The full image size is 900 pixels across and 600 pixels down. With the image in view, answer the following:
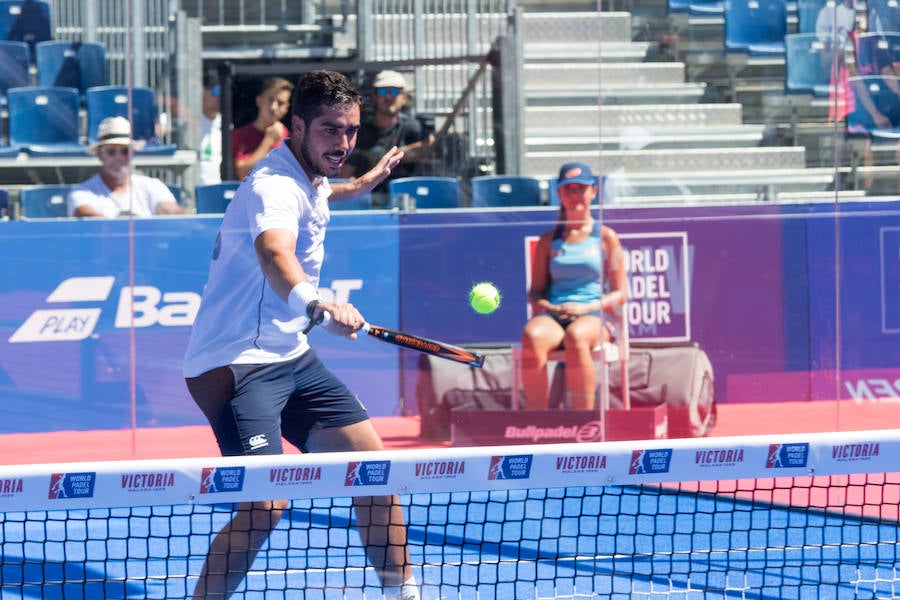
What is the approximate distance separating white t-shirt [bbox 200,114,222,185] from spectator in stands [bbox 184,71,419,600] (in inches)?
122

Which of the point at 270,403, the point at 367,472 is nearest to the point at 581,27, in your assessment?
the point at 270,403

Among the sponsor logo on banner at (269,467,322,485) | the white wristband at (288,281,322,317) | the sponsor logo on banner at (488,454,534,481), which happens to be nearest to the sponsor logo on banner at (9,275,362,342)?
the white wristband at (288,281,322,317)

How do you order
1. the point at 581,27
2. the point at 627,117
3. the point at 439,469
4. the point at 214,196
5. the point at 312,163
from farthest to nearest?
the point at 627,117, the point at 581,27, the point at 214,196, the point at 312,163, the point at 439,469

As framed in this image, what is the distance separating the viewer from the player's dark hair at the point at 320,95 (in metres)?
3.83

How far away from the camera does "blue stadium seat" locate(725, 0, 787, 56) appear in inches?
289

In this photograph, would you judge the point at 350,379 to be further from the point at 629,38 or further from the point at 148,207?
the point at 629,38

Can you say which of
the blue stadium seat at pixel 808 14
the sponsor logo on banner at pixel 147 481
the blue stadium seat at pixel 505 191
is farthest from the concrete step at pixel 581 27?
the sponsor logo on banner at pixel 147 481

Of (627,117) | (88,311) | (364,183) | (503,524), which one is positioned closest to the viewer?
(364,183)

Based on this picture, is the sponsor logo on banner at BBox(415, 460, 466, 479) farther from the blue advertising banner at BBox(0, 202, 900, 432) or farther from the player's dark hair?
the blue advertising banner at BBox(0, 202, 900, 432)

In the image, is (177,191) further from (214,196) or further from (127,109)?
(127,109)

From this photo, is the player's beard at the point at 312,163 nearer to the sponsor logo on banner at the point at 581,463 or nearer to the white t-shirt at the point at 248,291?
the white t-shirt at the point at 248,291

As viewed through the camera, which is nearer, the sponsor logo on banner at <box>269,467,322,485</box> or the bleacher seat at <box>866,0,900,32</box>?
the sponsor logo on banner at <box>269,467,322,485</box>

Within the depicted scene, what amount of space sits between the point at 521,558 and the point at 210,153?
3020 mm

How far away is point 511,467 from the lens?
3387 millimetres
